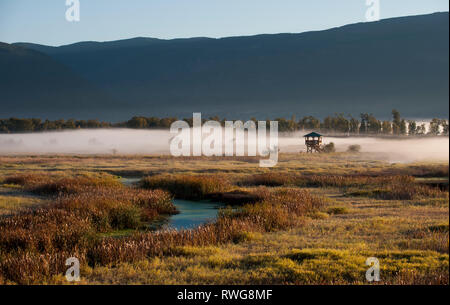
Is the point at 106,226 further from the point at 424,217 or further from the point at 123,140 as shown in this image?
the point at 123,140

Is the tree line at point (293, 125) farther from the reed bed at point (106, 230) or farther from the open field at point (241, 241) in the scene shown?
the reed bed at point (106, 230)

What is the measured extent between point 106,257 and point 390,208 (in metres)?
16.4

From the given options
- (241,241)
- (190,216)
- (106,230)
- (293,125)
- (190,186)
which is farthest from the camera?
(293,125)

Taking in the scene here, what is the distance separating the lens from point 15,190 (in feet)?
114

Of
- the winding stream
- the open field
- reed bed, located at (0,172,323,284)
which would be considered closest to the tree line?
the winding stream

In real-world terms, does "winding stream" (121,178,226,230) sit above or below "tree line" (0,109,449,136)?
below

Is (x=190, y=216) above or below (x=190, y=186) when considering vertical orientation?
below

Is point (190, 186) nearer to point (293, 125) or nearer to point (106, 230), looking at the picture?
point (106, 230)

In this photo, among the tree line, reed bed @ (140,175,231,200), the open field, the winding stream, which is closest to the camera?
the open field

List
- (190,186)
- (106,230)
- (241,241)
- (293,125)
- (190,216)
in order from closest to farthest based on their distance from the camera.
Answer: (241,241) → (106,230) → (190,216) → (190,186) → (293,125)

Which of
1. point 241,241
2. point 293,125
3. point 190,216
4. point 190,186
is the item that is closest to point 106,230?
point 190,216

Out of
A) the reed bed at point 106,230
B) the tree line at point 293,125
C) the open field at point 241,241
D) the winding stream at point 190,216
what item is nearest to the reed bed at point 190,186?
the winding stream at point 190,216

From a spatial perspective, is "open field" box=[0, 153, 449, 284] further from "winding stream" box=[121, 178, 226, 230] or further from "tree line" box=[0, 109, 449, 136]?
"tree line" box=[0, 109, 449, 136]
